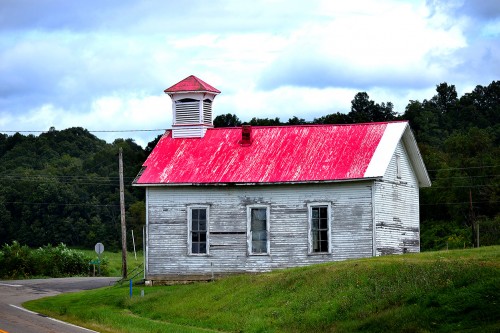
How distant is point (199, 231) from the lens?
4094cm

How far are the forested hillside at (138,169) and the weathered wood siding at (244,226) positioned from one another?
18.4m

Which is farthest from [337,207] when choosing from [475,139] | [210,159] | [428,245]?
[475,139]

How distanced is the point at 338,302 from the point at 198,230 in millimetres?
14239

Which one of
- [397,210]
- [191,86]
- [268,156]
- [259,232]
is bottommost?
[259,232]

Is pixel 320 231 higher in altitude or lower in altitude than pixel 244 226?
lower

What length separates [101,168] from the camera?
4237 inches

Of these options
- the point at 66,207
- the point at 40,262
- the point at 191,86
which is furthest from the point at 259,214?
the point at 66,207

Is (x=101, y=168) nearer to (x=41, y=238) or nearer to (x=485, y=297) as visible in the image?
(x=41, y=238)

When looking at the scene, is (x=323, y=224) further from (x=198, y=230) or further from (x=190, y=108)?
(x=190, y=108)

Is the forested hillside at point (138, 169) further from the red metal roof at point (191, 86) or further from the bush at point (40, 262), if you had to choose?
the red metal roof at point (191, 86)

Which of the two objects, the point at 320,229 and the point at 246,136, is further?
the point at 246,136

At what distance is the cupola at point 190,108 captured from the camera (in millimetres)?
44812

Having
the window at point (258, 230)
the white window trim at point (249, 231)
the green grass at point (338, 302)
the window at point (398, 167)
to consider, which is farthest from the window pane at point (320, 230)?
the green grass at point (338, 302)

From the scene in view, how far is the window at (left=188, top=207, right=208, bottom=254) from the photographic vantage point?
4091 cm
